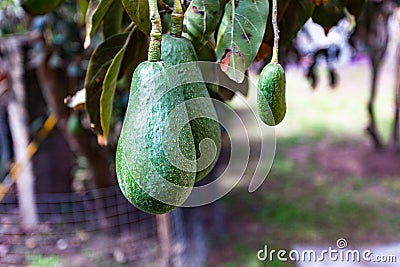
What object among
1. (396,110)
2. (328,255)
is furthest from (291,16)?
(396,110)

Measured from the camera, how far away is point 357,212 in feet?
9.41

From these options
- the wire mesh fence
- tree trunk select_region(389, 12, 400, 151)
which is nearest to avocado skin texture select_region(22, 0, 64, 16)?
the wire mesh fence

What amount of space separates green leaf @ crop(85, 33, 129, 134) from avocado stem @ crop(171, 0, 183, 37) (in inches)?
8.3

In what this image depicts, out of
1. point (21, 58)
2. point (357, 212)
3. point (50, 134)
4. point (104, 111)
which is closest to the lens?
point (104, 111)

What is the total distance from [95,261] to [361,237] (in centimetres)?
142

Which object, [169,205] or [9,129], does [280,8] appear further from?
[9,129]

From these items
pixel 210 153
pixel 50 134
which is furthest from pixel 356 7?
pixel 50 134

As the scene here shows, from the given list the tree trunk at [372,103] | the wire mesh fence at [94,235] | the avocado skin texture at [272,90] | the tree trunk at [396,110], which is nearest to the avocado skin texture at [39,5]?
the avocado skin texture at [272,90]

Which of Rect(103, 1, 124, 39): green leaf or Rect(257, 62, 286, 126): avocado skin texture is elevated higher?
Rect(103, 1, 124, 39): green leaf

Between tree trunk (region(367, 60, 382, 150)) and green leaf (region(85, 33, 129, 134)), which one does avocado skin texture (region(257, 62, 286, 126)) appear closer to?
green leaf (region(85, 33, 129, 134))

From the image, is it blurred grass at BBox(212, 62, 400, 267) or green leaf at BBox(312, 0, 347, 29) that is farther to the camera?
blurred grass at BBox(212, 62, 400, 267)

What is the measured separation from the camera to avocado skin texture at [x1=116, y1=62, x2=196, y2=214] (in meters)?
0.42

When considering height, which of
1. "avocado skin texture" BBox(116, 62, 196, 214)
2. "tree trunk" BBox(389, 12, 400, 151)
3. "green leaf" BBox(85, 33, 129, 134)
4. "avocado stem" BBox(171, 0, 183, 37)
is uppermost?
"avocado stem" BBox(171, 0, 183, 37)

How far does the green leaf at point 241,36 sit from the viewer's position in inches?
19.9
